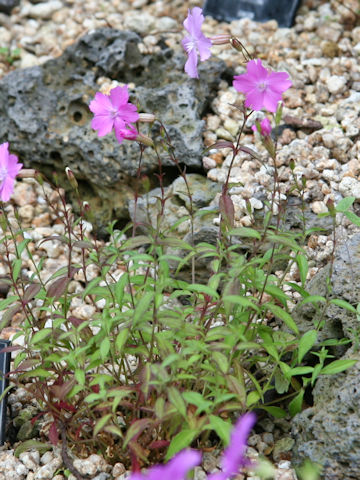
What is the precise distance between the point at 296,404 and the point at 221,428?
0.51 m

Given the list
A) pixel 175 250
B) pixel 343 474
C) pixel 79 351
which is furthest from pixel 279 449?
pixel 175 250

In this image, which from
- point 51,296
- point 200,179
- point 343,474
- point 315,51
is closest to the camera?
point 343,474

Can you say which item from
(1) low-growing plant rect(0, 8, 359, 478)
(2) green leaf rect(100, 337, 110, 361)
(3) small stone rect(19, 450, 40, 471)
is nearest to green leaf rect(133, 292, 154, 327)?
(1) low-growing plant rect(0, 8, 359, 478)

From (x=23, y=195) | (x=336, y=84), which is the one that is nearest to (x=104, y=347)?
(x=23, y=195)

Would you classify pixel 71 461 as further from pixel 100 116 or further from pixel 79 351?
pixel 100 116

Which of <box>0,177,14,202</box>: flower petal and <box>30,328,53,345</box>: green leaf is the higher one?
<box>0,177,14,202</box>: flower petal

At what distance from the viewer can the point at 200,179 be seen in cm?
341

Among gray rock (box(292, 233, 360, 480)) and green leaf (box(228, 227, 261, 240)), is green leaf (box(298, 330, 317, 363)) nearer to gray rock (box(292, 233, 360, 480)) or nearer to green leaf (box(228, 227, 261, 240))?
gray rock (box(292, 233, 360, 480))

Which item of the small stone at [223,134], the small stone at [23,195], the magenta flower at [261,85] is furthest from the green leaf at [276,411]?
the small stone at [23,195]

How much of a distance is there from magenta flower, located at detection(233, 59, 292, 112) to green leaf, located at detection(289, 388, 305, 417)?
3.13 ft

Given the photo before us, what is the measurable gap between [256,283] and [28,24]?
12.3 ft

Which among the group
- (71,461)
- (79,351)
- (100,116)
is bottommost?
(71,461)

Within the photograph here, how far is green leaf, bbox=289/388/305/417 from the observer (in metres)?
2.24

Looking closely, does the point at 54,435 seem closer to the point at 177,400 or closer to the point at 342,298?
the point at 177,400
